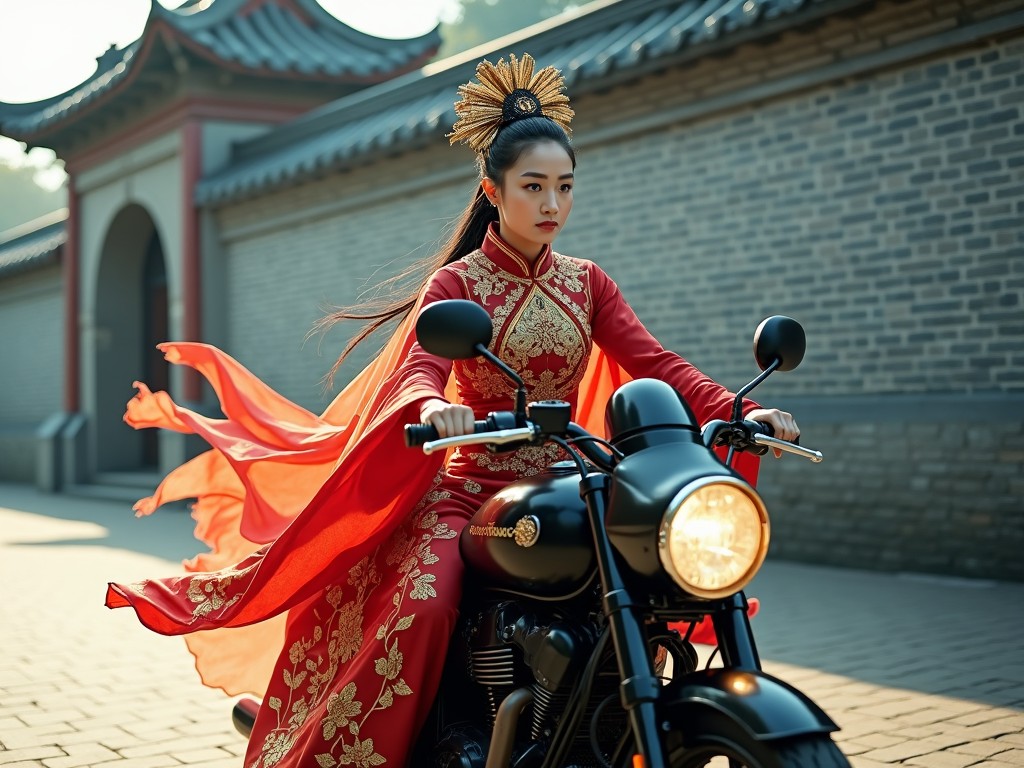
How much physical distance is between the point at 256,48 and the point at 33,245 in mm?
7970

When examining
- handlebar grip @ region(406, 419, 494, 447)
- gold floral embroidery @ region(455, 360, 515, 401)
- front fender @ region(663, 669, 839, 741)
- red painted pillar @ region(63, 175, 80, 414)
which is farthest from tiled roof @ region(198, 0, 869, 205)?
front fender @ region(663, 669, 839, 741)

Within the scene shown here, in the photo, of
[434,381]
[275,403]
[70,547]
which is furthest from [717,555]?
[70,547]

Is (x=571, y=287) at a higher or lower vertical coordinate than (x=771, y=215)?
lower

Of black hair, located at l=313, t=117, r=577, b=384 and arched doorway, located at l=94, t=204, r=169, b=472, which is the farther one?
arched doorway, located at l=94, t=204, r=169, b=472

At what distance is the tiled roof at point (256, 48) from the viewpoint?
13.5 metres

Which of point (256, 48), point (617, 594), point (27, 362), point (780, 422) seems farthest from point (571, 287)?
point (27, 362)

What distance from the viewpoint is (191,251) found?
13938 mm

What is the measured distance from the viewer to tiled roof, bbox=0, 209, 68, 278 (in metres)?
18.1

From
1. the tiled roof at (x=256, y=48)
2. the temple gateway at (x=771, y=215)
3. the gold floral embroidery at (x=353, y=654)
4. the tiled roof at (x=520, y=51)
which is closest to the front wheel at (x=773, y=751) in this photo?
the gold floral embroidery at (x=353, y=654)

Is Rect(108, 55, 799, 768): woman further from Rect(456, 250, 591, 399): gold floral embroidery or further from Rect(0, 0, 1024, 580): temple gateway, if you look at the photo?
Rect(0, 0, 1024, 580): temple gateway

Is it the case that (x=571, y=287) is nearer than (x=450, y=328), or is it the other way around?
(x=450, y=328)

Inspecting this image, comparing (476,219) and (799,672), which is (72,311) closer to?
(799,672)

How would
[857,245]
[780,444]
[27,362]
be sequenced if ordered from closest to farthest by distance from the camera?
[780,444]
[857,245]
[27,362]

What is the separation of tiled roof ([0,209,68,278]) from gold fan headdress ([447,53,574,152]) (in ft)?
51.4
